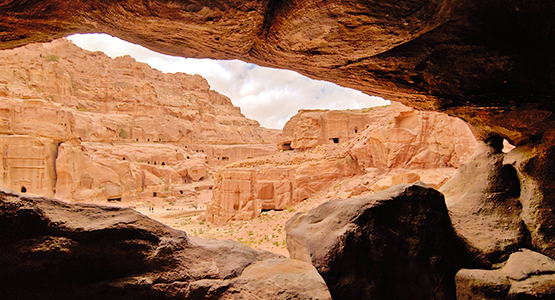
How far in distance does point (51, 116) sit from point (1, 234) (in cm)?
2405

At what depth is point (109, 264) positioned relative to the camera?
329 centimetres

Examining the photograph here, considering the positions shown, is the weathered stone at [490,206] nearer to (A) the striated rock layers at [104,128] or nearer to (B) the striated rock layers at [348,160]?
(B) the striated rock layers at [348,160]

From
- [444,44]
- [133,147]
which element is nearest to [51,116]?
[133,147]

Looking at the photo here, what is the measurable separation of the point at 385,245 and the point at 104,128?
47.1 m

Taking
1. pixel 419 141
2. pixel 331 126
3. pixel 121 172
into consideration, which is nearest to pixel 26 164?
pixel 121 172

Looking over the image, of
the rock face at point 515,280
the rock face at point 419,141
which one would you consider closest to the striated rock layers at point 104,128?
the rock face at point 419,141

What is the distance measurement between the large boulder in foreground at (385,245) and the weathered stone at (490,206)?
0.43 metres

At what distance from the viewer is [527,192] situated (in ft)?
15.4

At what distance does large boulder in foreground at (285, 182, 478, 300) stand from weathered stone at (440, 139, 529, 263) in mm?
425

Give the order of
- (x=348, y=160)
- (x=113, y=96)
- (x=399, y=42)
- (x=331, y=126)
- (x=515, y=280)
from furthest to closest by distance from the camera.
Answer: (x=113, y=96) < (x=331, y=126) < (x=348, y=160) < (x=515, y=280) < (x=399, y=42)

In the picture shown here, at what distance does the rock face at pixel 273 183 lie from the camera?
1594 cm

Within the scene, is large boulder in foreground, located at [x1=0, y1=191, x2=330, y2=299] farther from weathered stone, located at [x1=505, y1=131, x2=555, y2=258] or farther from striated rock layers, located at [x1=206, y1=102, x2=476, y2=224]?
striated rock layers, located at [x1=206, y1=102, x2=476, y2=224]

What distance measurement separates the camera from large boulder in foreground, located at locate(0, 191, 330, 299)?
3.04 meters

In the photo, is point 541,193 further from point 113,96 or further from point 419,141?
point 113,96
